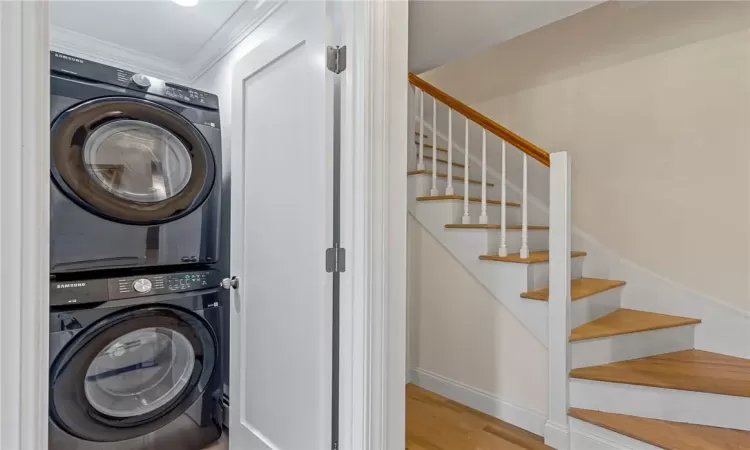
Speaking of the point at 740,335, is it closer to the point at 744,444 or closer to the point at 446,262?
the point at 744,444

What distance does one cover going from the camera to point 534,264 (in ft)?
6.55

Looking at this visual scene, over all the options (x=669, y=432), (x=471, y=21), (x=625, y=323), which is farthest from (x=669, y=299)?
(x=471, y=21)

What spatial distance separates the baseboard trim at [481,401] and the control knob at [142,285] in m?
1.78

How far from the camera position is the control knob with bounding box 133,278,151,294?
1482mm

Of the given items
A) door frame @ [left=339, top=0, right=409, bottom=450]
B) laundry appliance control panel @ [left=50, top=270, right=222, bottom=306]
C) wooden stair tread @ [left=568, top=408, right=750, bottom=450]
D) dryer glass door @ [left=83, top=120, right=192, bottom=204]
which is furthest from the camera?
wooden stair tread @ [left=568, top=408, right=750, bottom=450]

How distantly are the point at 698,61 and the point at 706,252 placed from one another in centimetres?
118

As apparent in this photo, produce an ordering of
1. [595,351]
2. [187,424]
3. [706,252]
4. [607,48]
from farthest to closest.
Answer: [607,48]
[706,252]
[595,351]
[187,424]

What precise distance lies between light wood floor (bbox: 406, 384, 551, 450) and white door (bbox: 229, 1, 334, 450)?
810mm

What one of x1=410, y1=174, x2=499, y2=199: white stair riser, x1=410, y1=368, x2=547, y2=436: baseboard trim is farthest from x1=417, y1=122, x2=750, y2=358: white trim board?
x1=410, y1=368, x2=547, y2=436: baseboard trim

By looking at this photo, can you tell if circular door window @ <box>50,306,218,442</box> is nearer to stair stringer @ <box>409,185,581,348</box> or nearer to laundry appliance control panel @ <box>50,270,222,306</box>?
laundry appliance control panel @ <box>50,270,222,306</box>

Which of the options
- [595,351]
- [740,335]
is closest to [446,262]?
[595,351]

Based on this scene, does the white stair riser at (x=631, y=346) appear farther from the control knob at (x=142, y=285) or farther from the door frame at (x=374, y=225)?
the control knob at (x=142, y=285)

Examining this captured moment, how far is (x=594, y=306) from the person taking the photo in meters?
2.18

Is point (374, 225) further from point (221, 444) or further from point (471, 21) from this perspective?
point (221, 444)
